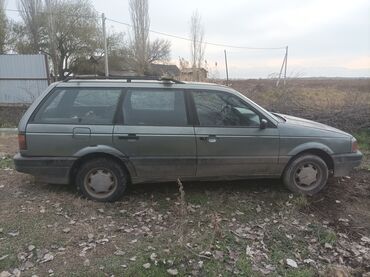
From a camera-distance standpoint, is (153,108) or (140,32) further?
(140,32)

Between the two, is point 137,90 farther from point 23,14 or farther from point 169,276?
point 23,14

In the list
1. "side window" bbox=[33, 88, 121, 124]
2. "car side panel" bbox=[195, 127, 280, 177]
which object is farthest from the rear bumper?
"car side panel" bbox=[195, 127, 280, 177]

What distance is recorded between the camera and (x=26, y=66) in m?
16.8

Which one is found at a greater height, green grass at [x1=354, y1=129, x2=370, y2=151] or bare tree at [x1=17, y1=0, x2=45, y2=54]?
bare tree at [x1=17, y1=0, x2=45, y2=54]

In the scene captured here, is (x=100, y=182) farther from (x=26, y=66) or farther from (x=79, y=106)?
(x=26, y=66)

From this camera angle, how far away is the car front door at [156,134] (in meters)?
5.32

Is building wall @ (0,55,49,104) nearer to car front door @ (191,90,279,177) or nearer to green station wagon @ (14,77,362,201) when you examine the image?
green station wagon @ (14,77,362,201)

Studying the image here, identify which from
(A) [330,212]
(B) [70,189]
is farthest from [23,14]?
(A) [330,212]

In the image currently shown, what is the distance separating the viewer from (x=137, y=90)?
5449 mm

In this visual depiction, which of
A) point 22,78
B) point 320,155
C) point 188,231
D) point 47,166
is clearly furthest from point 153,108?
point 22,78

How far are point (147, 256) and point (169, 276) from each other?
1.30ft

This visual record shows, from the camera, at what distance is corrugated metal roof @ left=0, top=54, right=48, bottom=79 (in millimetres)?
16750

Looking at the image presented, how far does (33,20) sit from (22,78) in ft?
62.9

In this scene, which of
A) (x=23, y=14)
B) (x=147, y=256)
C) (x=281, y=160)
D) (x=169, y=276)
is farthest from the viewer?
(x=23, y=14)
